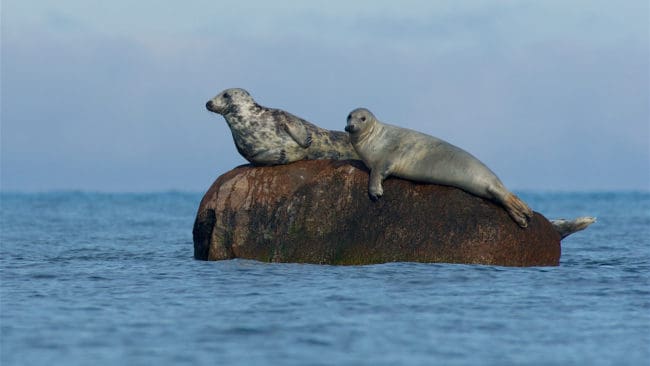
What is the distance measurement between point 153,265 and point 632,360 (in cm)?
747

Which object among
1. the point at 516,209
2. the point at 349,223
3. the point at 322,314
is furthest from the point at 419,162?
the point at 322,314

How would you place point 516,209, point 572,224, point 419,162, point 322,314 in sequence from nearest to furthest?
point 322,314
point 516,209
point 419,162
point 572,224

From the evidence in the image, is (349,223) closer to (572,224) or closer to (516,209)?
(516,209)

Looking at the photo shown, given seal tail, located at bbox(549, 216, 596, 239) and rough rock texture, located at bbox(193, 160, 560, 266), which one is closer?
rough rock texture, located at bbox(193, 160, 560, 266)

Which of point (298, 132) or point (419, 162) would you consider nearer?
point (419, 162)

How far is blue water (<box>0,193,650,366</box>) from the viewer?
24.6 feet

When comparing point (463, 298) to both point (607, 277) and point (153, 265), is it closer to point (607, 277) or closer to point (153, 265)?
point (607, 277)

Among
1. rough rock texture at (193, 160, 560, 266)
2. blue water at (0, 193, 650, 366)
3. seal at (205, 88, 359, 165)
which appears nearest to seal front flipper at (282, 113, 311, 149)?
seal at (205, 88, 359, 165)

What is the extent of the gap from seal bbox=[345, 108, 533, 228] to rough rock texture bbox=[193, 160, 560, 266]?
146 mm

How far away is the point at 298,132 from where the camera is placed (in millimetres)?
12789

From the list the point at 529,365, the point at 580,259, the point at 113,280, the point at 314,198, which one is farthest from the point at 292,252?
the point at 529,365

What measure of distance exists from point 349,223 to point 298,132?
1494 millimetres

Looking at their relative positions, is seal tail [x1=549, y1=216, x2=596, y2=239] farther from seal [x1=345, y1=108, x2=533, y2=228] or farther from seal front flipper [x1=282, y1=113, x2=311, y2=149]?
seal front flipper [x1=282, y1=113, x2=311, y2=149]

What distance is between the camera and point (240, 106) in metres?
13.3
